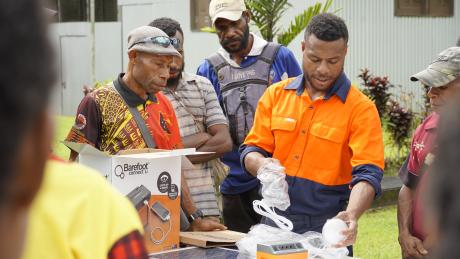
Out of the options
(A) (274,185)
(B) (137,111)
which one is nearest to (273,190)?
(A) (274,185)

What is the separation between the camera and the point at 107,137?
4309 mm

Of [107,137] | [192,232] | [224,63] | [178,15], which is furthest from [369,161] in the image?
[178,15]

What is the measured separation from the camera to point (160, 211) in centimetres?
388

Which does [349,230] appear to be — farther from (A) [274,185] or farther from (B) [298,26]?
(B) [298,26]

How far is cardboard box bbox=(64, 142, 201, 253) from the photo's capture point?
12.2 ft

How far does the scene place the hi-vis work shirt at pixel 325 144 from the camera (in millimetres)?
4164

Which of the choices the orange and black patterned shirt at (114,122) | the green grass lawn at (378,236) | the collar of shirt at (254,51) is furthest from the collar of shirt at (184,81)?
the green grass lawn at (378,236)

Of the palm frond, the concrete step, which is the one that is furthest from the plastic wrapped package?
the palm frond

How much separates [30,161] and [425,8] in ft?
54.6

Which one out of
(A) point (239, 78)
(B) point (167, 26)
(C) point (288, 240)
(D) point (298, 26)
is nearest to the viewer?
(C) point (288, 240)

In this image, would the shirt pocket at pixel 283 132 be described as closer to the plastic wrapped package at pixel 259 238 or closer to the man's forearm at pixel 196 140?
the plastic wrapped package at pixel 259 238

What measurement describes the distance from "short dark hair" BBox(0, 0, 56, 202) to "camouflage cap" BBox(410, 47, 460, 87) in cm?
375

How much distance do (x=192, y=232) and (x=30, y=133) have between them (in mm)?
3563

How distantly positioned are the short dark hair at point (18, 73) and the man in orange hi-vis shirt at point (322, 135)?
346 centimetres
